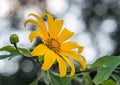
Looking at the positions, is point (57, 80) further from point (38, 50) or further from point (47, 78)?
point (38, 50)

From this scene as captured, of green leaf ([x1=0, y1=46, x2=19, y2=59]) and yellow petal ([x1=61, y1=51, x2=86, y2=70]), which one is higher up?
green leaf ([x1=0, y1=46, x2=19, y2=59])

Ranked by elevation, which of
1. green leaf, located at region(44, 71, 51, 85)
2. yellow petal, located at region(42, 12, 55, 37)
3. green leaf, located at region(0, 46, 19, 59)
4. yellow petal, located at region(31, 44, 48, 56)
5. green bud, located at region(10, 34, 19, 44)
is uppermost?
yellow petal, located at region(42, 12, 55, 37)

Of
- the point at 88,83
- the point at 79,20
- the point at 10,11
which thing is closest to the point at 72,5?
the point at 79,20

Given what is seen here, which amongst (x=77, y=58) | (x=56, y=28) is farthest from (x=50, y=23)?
(x=77, y=58)

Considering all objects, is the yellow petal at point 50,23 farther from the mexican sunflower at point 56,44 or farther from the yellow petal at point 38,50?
the yellow petal at point 38,50

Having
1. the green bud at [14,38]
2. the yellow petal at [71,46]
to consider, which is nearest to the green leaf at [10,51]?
the green bud at [14,38]

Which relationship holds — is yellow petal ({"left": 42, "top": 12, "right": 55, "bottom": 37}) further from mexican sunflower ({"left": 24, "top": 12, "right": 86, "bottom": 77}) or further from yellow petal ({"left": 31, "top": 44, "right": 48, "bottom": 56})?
yellow petal ({"left": 31, "top": 44, "right": 48, "bottom": 56})

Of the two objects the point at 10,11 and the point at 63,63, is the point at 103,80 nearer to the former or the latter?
the point at 63,63

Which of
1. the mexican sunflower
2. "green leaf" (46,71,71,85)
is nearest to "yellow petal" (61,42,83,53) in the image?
the mexican sunflower
